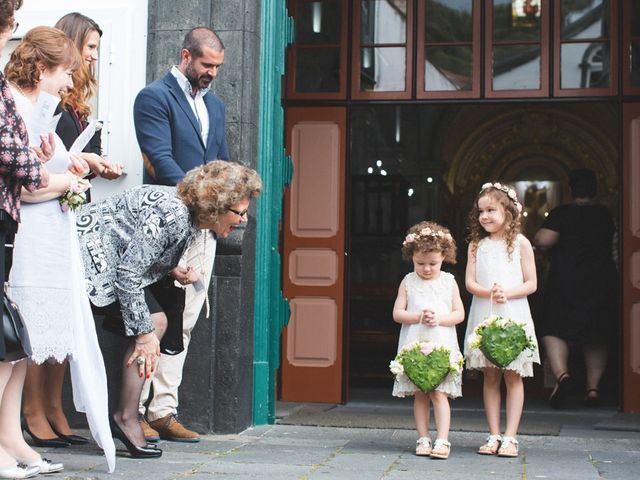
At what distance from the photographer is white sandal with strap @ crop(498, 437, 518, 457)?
17.8ft

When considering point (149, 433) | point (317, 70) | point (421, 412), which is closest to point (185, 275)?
point (149, 433)

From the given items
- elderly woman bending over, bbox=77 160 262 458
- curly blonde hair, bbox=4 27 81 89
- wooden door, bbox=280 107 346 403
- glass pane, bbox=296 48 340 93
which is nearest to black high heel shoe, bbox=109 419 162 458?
elderly woman bending over, bbox=77 160 262 458

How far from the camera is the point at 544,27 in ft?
26.8

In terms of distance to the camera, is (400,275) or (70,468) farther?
(400,275)

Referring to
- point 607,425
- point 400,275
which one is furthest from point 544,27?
point 400,275

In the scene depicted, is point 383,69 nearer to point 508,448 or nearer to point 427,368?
point 427,368

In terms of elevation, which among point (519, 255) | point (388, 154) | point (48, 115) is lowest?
point (519, 255)

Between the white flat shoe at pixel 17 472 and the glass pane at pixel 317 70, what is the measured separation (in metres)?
4.87

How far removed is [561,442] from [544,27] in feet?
11.1

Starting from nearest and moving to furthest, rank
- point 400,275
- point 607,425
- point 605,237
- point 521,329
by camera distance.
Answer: point 521,329
point 607,425
point 605,237
point 400,275

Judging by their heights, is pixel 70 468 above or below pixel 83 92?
below

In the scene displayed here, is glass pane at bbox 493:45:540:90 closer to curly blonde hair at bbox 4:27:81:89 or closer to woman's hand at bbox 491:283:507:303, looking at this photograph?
woman's hand at bbox 491:283:507:303

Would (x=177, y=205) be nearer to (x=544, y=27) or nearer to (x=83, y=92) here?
(x=83, y=92)

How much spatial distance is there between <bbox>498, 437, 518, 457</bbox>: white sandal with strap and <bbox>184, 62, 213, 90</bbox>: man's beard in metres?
2.42
